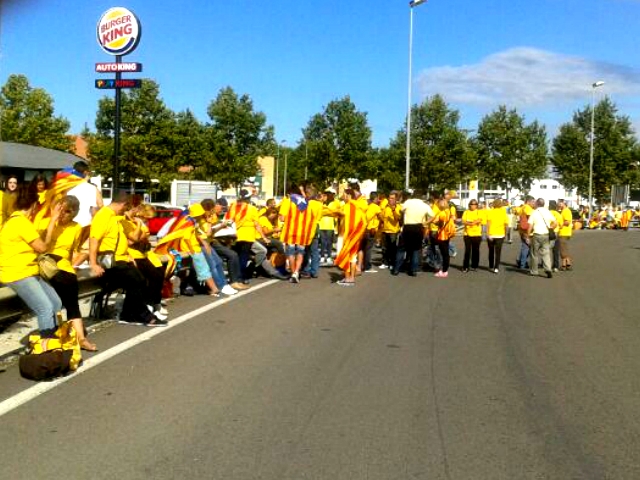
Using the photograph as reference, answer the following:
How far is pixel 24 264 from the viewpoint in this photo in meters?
6.79

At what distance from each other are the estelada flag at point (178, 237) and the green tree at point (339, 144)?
113 ft

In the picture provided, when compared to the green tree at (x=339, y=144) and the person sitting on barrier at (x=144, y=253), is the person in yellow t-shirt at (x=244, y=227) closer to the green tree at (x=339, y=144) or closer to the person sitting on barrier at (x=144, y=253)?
the person sitting on barrier at (x=144, y=253)

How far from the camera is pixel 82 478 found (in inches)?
165

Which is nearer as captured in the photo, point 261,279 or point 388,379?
point 388,379

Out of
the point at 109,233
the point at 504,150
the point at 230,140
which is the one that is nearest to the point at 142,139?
the point at 230,140

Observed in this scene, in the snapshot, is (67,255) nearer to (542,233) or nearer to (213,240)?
(213,240)

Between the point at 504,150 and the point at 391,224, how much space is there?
1479 inches

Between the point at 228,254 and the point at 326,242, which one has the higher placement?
the point at 228,254

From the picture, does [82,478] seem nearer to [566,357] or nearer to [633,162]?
[566,357]

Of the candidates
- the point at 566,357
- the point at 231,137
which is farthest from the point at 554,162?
the point at 566,357

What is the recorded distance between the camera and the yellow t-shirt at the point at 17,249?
21.9 ft

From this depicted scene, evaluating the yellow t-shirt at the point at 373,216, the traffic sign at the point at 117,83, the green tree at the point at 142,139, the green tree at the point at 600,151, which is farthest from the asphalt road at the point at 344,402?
the green tree at the point at 600,151

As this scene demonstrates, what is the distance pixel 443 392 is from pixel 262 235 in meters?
7.96

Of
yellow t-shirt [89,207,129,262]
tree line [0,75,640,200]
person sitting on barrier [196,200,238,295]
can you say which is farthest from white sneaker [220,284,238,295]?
tree line [0,75,640,200]
